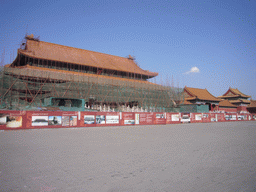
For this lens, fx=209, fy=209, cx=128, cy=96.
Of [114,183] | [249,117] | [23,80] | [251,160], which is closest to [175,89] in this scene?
[249,117]

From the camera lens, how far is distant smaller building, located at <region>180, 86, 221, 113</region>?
36.7 m

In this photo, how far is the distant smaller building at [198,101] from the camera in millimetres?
36656

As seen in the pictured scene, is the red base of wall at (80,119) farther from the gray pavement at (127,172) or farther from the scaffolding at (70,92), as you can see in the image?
the gray pavement at (127,172)

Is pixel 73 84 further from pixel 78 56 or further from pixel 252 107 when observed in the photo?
pixel 252 107

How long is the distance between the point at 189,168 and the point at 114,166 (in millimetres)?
1603

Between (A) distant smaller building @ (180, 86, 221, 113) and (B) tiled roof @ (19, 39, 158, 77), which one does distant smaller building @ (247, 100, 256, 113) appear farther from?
(B) tiled roof @ (19, 39, 158, 77)

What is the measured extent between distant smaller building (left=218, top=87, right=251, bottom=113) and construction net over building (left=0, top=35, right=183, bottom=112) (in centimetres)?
2185

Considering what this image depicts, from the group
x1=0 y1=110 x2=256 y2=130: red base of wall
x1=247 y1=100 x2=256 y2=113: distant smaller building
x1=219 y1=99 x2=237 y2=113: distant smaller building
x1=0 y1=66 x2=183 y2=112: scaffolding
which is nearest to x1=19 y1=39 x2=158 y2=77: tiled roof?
x1=0 y1=66 x2=183 y2=112: scaffolding

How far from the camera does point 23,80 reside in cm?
2262

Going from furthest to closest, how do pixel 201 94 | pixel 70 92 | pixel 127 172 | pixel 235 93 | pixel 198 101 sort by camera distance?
pixel 235 93
pixel 201 94
pixel 198 101
pixel 70 92
pixel 127 172

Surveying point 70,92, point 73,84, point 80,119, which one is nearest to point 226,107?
point 73,84

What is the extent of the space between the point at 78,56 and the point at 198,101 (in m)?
22.8

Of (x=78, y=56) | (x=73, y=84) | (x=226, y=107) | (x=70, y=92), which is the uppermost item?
(x=78, y=56)

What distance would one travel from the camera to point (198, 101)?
38.6m
